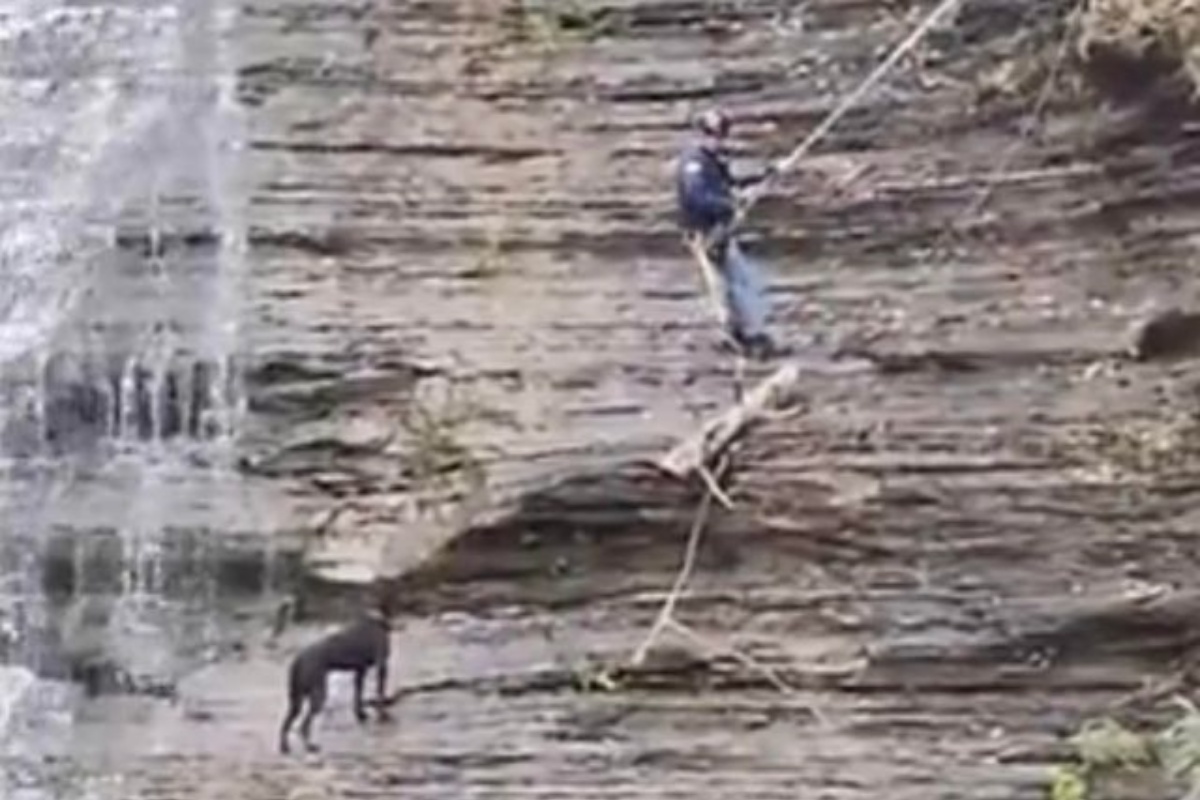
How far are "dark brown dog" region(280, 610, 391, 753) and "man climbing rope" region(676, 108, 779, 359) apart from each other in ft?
4.16

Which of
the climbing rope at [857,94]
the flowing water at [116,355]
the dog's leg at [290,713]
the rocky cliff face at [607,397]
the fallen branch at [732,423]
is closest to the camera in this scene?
the rocky cliff face at [607,397]

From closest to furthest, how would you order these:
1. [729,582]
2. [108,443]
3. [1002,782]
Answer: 1. [1002,782]
2. [729,582]
3. [108,443]

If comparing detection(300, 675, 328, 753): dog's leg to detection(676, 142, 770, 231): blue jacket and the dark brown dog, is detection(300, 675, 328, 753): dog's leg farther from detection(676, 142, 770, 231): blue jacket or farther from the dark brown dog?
detection(676, 142, 770, 231): blue jacket

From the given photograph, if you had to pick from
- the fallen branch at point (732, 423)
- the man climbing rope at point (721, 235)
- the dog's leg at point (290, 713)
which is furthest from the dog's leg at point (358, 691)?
the man climbing rope at point (721, 235)

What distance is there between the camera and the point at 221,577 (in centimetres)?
798

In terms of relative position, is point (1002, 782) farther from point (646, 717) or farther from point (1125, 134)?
point (1125, 134)

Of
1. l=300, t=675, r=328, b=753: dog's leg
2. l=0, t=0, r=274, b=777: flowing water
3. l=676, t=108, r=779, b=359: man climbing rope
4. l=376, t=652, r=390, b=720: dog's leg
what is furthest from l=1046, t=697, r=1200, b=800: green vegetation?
l=0, t=0, r=274, b=777: flowing water

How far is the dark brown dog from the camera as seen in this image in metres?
7.56

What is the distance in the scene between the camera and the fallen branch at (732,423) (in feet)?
25.4

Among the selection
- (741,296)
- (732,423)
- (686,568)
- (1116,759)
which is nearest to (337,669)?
(686,568)

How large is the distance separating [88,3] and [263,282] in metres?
1.33

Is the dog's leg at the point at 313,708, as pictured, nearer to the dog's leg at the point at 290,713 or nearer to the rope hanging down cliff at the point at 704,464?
the dog's leg at the point at 290,713

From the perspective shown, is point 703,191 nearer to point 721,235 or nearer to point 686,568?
point 721,235

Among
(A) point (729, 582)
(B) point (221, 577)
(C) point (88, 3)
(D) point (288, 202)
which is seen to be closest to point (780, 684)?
(A) point (729, 582)
